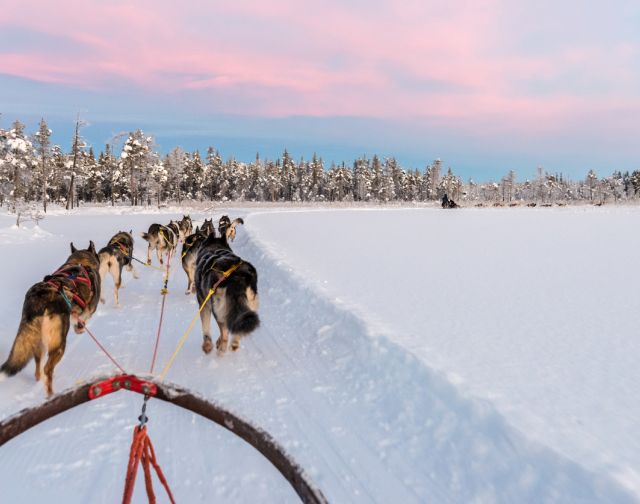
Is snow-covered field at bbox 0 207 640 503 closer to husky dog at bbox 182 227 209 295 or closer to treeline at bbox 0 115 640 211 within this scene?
husky dog at bbox 182 227 209 295

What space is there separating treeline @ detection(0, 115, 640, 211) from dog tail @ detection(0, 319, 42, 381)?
47.5 meters

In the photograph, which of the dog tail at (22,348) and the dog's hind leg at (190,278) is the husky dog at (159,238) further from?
the dog tail at (22,348)

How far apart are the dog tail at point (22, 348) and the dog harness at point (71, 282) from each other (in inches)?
18.4

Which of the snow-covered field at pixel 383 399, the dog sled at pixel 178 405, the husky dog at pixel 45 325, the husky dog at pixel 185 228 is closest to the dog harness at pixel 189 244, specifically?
the snow-covered field at pixel 383 399

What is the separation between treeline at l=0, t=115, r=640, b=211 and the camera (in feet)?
165

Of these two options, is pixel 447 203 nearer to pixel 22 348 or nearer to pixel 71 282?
pixel 71 282

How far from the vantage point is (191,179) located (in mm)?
88562

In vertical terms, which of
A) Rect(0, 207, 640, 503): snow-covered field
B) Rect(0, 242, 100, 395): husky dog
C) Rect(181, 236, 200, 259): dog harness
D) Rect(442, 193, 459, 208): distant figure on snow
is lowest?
Rect(0, 207, 640, 503): snow-covered field

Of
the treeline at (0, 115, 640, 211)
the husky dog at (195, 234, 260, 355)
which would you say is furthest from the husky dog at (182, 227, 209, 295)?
the treeline at (0, 115, 640, 211)

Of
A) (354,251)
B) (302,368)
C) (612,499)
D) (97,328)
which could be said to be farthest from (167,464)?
(354,251)

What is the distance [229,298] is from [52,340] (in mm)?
1859

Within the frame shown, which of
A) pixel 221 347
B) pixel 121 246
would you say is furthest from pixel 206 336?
pixel 121 246

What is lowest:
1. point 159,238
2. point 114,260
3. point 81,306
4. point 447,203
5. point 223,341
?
point 223,341

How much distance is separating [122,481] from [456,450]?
2.54 m
